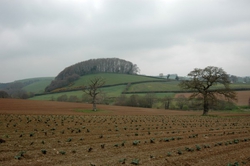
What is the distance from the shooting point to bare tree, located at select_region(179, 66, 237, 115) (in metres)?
47.4

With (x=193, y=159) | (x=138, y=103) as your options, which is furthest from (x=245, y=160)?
(x=138, y=103)

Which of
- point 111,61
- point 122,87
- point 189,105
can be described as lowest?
point 189,105

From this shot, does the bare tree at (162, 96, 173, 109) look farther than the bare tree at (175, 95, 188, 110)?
Yes

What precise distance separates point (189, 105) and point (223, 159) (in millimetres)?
65136

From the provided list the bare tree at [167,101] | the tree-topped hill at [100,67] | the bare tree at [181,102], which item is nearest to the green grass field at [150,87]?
the bare tree at [167,101]

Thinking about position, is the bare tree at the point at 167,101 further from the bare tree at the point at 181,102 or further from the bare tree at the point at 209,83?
the bare tree at the point at 209,83

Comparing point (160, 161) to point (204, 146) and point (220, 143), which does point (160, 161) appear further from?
point (220, 143)

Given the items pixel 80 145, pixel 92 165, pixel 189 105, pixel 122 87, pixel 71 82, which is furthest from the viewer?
pixel 71 82

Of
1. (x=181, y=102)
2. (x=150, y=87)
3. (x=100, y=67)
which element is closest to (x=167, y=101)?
(x=181, y=102)

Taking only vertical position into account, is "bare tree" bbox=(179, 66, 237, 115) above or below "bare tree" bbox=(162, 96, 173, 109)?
above

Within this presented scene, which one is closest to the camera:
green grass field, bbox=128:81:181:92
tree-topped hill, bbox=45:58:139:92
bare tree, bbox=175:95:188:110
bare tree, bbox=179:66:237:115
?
bare tree, bbox=179:66:237:115

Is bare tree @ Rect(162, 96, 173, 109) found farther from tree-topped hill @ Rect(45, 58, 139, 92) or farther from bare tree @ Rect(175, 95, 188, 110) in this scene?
tree-topped hill @ Rect(45, 58, 139, 92)

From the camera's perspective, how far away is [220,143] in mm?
15328

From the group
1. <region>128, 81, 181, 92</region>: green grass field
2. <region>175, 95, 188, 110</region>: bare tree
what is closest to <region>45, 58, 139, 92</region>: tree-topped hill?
<region>128, 81, 181, 92</region>: green grass field
